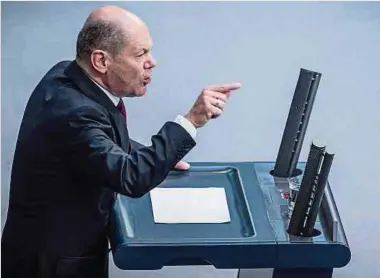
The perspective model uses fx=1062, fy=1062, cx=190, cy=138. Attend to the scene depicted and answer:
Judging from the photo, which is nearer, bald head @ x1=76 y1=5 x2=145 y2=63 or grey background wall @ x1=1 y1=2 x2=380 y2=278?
bald head @ x1=76 y1=5 x2=145 y2=63

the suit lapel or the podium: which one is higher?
the suit lapel

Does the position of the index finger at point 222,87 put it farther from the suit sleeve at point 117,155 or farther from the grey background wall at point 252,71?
the grey background wall at point 252,71

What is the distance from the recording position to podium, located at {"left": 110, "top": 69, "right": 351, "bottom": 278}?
2.40 metres

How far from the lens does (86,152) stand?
2.42m

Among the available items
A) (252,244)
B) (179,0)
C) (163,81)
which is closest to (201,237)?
(252,244)

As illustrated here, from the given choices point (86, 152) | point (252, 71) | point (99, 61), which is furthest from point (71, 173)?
point (252, 71)

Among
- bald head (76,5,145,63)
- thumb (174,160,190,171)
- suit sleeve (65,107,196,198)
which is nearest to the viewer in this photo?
suit sleeve (65,107,196,198)

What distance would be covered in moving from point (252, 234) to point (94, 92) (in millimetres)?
502

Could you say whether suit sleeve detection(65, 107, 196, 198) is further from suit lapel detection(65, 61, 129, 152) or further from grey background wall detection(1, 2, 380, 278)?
grey background wall detection(1, 2, 380, 278)

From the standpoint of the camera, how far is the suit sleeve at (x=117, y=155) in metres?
2.38

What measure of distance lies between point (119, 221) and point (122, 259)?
0.45 feet

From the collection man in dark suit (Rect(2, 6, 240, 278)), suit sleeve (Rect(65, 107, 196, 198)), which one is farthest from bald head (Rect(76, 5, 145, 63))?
suit sleeve (Rect(65, 107, 196, 198))

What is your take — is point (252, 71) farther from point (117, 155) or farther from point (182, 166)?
point (117, 155)

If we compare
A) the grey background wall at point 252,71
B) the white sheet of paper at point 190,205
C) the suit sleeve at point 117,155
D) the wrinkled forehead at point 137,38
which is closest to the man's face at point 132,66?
the wrinkled forehead at point 137,38
